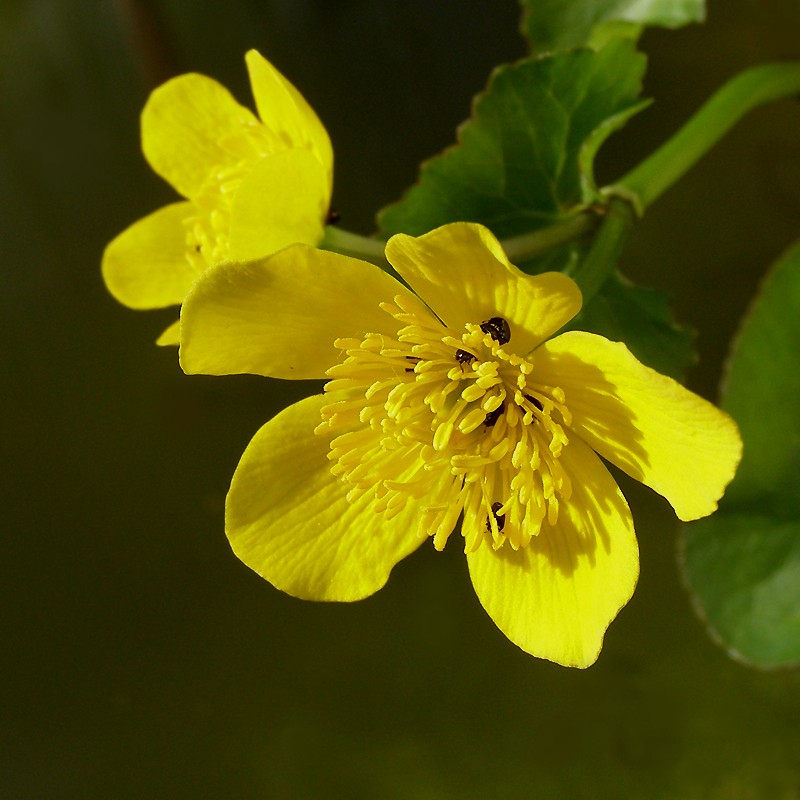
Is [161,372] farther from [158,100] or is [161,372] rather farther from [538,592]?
[538,592]

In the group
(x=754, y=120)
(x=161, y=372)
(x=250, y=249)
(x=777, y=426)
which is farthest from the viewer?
(x=161, y=372)

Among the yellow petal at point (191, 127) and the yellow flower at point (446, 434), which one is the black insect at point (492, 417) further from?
the yellow petal at point (191, 127)

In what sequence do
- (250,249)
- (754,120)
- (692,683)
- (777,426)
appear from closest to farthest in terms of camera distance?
(250,249) < (777,426) < (754,120) < (692,683)

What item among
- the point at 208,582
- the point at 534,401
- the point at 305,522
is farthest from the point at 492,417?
the point at 208,582

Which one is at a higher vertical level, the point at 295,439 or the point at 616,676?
the point at 295,439

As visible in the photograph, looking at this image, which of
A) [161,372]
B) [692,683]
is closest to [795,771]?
[692,683]

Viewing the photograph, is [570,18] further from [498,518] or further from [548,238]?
[498,518]
